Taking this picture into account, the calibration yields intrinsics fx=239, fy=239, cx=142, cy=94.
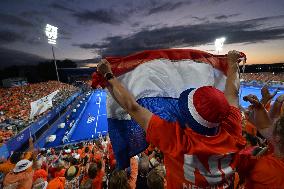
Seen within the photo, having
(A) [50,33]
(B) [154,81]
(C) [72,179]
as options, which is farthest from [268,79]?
(B) [154,81]

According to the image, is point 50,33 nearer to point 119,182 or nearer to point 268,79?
point 119,182

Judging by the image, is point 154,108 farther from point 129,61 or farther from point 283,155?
point 283,155

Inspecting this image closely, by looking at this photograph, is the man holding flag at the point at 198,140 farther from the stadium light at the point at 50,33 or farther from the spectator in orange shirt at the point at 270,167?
the stadium light at the point at 50,33

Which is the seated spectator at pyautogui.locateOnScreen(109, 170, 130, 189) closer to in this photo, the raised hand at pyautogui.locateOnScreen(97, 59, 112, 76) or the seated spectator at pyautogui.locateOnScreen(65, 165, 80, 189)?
the raised hand at pyautogui.locateOnScreen(97, 59, 112, 76)

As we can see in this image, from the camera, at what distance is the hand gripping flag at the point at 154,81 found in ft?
10.6

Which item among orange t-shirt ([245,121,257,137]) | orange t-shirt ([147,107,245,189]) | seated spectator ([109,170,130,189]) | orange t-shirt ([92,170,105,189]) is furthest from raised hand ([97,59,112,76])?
orange t-shirt ([245,121,257,137])

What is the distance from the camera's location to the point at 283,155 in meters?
2.16

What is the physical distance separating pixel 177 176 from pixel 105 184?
10.3ft

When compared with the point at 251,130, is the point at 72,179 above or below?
below

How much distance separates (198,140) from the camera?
6.18ft

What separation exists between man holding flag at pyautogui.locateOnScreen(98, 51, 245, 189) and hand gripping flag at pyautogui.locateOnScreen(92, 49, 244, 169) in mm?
1171

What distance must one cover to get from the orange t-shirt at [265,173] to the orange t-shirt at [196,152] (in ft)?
0.98

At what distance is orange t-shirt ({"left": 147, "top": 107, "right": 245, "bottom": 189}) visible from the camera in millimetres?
1883

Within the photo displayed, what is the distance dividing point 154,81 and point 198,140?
5.37 feet
